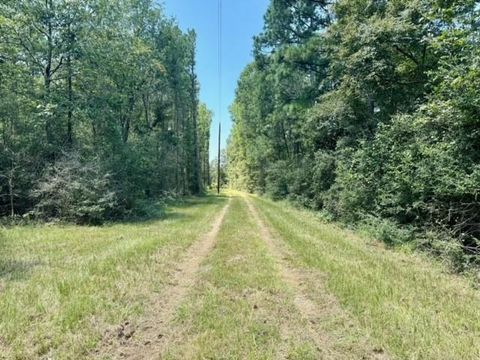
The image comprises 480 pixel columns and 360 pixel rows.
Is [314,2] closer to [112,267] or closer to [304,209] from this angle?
[304,209]

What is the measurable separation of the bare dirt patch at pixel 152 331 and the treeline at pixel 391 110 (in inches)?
232

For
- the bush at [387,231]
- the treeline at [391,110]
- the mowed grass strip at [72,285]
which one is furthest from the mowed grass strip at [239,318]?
the bush at [387,231]

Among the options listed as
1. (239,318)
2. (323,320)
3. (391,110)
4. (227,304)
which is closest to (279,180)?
(391,110)

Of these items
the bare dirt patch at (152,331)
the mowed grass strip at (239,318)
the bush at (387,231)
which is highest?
the bush at (387,231)

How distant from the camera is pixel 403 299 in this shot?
5074 mm

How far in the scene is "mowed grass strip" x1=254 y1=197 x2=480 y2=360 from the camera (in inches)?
144

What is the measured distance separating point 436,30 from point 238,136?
4622cm

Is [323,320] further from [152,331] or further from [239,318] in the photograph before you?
[152,331]

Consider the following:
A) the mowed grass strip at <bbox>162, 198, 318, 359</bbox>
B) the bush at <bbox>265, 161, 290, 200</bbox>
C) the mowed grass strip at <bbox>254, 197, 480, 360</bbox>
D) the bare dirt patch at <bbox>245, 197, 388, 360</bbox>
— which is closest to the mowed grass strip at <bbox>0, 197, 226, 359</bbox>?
the mowed grass strip at <bbox>162, 198, 318, 359</bbox>

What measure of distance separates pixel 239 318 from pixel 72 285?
2.71 metres

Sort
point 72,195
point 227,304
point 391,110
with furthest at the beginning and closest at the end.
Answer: point 391,110 → point 72,195 → point 227,304

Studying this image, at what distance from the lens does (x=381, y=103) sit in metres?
14.0

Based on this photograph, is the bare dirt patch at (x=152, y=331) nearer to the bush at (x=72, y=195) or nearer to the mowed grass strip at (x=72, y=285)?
the mowed grass strip at (x=72, y=285)

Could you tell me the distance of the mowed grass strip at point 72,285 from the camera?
3629mm
